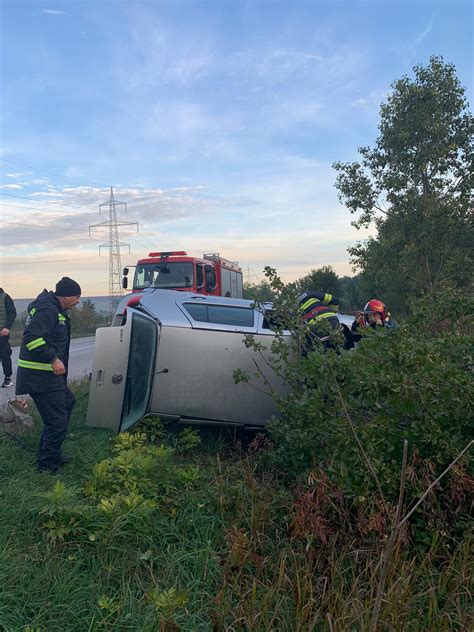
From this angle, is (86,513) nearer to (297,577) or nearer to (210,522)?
(210,522)

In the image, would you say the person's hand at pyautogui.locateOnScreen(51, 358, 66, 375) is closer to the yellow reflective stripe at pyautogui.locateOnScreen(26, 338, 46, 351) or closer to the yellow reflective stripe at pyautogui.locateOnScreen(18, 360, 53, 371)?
the yellow reflective stripe at pyautogui.locateOnScreen(18, 360, 53, 371)

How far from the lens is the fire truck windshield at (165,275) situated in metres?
12.2

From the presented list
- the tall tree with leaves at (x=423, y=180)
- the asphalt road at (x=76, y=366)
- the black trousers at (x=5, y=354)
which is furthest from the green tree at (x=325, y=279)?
the black trousers at (x=5, y=354)

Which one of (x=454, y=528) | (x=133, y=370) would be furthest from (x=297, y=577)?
(x=133, y=370)

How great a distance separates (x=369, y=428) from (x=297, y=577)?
0.87 metres

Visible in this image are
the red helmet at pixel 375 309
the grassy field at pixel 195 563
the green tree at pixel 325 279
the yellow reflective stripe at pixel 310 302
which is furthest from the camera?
the green tree at pixel 325 279

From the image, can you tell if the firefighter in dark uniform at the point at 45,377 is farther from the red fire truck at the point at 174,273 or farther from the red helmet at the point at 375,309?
the red fire truck at the point at 174,273

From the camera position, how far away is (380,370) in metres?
2.97

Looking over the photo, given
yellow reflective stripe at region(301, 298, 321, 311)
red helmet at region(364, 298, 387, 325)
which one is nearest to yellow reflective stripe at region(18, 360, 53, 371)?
yellow reflective stripe at region(301, 298, 321, 311)

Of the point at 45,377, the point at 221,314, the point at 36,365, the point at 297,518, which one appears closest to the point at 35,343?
the point at 36,365

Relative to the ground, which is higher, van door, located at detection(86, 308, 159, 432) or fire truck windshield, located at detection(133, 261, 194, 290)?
fire truck windshield, located at detection(133, 261, 194, 290)

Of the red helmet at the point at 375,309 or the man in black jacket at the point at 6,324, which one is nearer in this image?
the red helmet at the point at 375,309

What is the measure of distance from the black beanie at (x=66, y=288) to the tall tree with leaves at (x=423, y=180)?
43.3 ft

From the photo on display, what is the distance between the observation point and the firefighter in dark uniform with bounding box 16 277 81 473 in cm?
405
